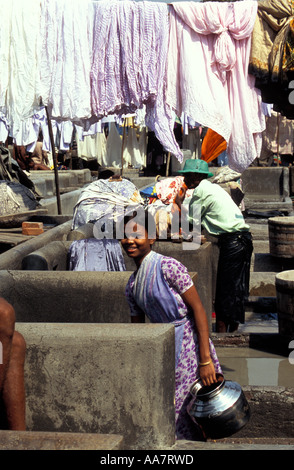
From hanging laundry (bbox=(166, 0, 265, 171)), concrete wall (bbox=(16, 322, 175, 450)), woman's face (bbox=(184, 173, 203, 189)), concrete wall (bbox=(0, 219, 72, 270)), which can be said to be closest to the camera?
concrete wall (bbox=(16, 322, 175, 450))

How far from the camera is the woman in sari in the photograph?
3.58m

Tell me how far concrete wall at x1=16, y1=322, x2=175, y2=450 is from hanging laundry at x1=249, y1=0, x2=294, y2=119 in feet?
10.2

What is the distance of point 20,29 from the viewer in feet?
20.5

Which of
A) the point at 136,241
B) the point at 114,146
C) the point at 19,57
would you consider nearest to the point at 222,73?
the point at 19,57

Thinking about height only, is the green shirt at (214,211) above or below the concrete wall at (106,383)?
above

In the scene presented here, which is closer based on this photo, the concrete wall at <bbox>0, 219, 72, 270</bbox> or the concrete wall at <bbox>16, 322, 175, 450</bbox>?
the concrete wall at <bbox>16, 322, 175, 450</bbox>

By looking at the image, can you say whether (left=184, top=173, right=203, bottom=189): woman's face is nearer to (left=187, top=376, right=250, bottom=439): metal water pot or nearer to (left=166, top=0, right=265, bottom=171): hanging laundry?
(left=166, top=0, right=265, bottom=171): hanging laundry

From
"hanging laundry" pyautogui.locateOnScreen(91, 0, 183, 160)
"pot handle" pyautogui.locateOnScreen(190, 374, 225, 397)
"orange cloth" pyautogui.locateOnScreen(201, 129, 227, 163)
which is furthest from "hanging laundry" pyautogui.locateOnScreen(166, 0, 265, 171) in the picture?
"pot handle" pyautogui.locateOnScreen(190, 374, 225, 397)

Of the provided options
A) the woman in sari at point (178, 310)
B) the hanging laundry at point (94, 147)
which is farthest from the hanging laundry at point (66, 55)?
the hanging laundry at point (94, 147)

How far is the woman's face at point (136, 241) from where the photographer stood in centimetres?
367

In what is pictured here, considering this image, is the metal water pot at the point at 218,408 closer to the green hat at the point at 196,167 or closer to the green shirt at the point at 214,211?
the green shirt at the point at 214,211

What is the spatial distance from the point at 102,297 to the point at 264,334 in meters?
2.54

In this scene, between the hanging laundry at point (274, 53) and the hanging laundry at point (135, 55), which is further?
the hanging laundry at point (135, 55)

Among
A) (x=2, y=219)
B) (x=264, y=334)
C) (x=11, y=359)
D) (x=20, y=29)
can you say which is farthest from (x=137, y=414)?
(x=2, y=219)
